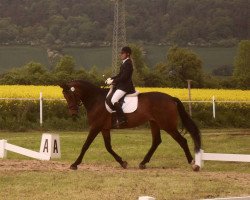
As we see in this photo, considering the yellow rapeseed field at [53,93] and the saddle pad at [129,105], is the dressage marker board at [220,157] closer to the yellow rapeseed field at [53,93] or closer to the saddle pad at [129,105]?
the saddle pad at [129,105]

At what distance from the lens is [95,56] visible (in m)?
108

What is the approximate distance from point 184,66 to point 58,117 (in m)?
37.4

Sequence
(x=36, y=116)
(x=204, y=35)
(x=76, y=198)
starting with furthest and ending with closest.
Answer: (x=204, y=35), (x=36, y=116), (x=76, y=198)

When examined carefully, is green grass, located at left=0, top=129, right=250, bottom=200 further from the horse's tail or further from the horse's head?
the horse's head

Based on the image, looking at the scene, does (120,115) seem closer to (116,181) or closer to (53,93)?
(116,181)

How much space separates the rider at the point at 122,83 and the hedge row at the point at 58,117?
673 inches

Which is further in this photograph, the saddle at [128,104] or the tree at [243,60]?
the tree at [243,60]

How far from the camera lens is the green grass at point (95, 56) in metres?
103

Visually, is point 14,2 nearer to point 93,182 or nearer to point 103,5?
point 103,5

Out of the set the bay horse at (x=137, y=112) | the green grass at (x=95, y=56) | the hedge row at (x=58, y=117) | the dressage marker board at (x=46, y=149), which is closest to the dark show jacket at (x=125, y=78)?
the bay horse at (x=137, y=112)

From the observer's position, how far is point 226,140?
2519 centimetres

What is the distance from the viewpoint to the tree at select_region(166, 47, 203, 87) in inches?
2721

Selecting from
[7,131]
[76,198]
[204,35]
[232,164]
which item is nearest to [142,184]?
[76,198]

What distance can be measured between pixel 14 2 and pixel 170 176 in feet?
370
